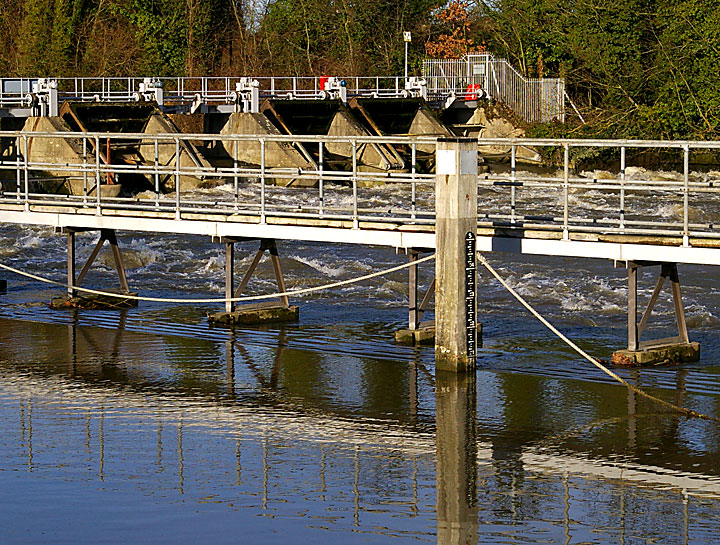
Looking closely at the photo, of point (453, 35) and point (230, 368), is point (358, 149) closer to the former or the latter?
point (453, 35)

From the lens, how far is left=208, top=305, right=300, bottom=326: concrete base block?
18062 millimetres

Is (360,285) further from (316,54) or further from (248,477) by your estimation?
(316,54)

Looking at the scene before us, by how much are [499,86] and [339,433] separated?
44.0 m

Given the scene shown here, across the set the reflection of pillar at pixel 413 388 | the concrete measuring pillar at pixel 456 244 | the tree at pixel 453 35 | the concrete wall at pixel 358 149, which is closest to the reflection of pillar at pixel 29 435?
the reflection of pillar at pixel 413 388

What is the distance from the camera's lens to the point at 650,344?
602 inches

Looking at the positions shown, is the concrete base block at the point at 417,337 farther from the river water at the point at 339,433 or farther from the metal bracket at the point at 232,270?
the metal bracket at the point at 232,270

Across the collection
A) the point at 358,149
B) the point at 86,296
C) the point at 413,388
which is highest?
the point at 358,149

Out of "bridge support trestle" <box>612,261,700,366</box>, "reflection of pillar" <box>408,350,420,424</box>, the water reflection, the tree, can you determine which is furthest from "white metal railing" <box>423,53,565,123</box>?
the water reflection

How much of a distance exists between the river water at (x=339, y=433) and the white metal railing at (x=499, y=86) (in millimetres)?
33662

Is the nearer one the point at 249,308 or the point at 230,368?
the point at 230,368

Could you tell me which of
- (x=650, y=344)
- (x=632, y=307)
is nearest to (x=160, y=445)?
(x=632, y=307)

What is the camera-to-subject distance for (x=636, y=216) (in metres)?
33.6

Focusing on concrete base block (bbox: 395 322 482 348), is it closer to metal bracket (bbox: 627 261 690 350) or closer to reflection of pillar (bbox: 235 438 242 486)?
metal bracket (bbox: 627 261 690 350)

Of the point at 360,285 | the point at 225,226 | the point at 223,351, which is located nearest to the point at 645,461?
the point at 223,351
